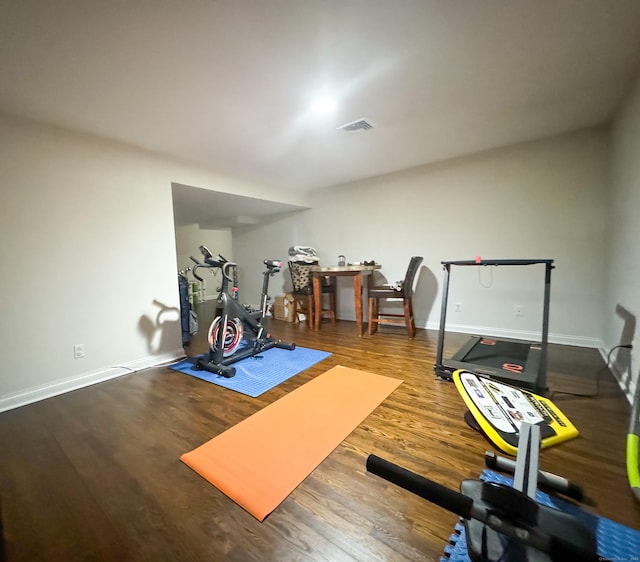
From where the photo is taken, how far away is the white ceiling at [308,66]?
135cm

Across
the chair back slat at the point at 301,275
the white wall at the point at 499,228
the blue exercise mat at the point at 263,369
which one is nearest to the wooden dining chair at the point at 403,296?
the white wall at the point at 499,228

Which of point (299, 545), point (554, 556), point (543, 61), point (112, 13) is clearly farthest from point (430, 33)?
point (299, 545)

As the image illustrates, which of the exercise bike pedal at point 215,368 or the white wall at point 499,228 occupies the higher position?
the white wall at point 499,228

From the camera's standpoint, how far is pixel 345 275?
12.8 feet

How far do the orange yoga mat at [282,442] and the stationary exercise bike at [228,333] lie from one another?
0.87m

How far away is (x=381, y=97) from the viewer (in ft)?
6.82

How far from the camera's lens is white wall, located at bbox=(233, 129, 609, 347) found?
2877 millimetres

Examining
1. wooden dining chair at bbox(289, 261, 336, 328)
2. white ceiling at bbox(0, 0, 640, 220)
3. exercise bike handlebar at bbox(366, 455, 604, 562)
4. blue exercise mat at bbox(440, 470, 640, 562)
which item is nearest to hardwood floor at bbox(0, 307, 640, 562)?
blue exercise mat at bbox(440, 470, 640, 562)

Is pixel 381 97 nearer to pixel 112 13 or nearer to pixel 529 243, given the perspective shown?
pixel 112 13

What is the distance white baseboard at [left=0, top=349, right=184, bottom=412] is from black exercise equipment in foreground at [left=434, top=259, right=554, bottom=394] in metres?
2.78

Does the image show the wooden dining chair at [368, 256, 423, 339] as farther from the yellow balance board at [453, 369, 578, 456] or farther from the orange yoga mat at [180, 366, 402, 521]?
the yellow balance board at [453, 369, 578, 456]

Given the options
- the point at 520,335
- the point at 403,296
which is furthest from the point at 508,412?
the point at 520,335

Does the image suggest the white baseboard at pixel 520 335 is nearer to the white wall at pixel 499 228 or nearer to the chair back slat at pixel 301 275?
the white wall at pixel 499 228

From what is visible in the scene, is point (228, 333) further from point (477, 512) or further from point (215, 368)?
point (477, 512)
